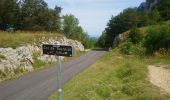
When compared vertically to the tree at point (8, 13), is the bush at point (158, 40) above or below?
below

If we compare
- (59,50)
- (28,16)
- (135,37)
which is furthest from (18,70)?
(135,37)

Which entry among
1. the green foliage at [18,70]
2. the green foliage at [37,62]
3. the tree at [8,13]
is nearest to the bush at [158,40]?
the green foliage at [37,62]

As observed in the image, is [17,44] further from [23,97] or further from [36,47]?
[23,97]

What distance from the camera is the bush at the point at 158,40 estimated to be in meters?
45.8

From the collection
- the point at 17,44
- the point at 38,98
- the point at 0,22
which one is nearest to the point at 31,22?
the point at 0,22

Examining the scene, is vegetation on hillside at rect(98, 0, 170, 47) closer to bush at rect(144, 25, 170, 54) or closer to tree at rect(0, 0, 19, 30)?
bush at rect(144, 25, 170, 54)

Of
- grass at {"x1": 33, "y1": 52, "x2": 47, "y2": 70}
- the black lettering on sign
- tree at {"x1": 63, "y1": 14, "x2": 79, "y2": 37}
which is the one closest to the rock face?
grass at {"x1": 33, "y1": 52, "x2": 47, "y2": 70}

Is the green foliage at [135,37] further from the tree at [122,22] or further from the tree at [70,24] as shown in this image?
the tree at [70,24]

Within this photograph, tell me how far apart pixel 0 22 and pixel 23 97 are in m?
39.6

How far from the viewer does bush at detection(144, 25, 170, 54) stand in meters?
45.8

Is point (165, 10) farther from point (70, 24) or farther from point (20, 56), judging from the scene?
point (20, 56)

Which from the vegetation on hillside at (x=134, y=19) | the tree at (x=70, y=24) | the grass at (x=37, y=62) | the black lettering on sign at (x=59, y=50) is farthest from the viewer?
the tree at (x=70, y=24)

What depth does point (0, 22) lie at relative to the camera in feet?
190

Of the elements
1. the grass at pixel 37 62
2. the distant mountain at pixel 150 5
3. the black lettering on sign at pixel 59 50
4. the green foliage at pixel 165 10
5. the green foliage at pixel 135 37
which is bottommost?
the grass at pixel 37 62
